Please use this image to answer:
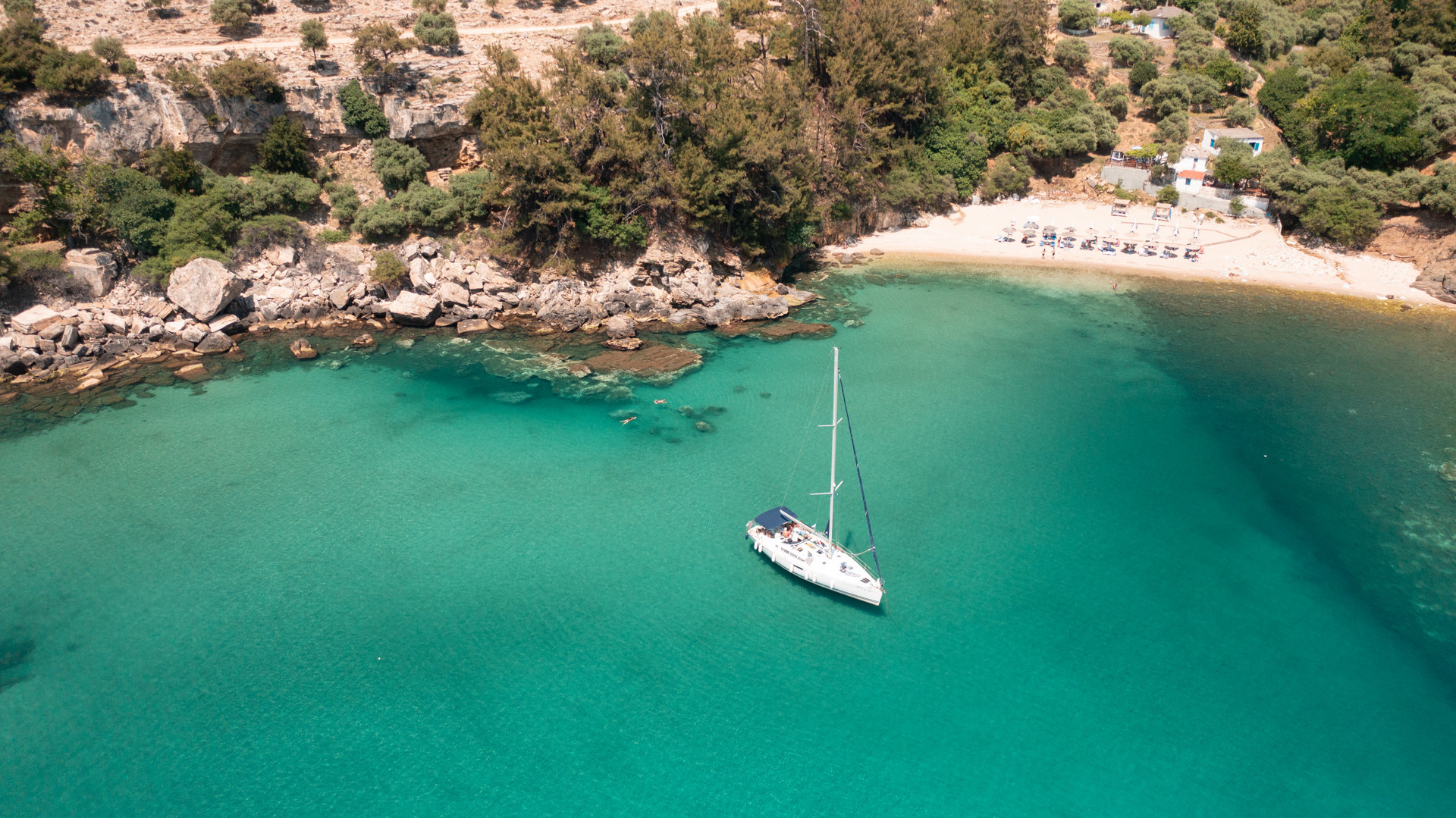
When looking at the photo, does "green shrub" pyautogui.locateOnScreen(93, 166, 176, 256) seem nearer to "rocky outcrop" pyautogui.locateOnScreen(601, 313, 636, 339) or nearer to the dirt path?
the dirt path

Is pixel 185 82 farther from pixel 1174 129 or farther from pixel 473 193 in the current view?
pixel 1174 129

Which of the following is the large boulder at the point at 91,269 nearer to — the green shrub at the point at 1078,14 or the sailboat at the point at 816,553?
the sailboat at the point at 816,553

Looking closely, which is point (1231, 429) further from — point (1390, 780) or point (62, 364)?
point (62, 364)

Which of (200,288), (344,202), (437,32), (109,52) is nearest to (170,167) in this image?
Result: (109,52)

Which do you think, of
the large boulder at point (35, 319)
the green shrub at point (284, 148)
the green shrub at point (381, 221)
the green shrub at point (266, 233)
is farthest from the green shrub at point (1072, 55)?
the large boulder at point (35, 319)

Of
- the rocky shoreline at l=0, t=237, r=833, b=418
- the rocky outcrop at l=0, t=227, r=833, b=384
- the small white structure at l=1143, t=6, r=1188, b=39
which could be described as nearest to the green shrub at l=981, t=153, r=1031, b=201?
the rocky outcrop at l=0, t=227, r=833, b=384

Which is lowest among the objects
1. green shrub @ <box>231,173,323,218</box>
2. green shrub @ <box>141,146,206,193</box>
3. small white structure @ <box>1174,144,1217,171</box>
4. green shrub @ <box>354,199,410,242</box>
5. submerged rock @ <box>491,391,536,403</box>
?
submerged rock @ <box>491,391,536,403</box>
